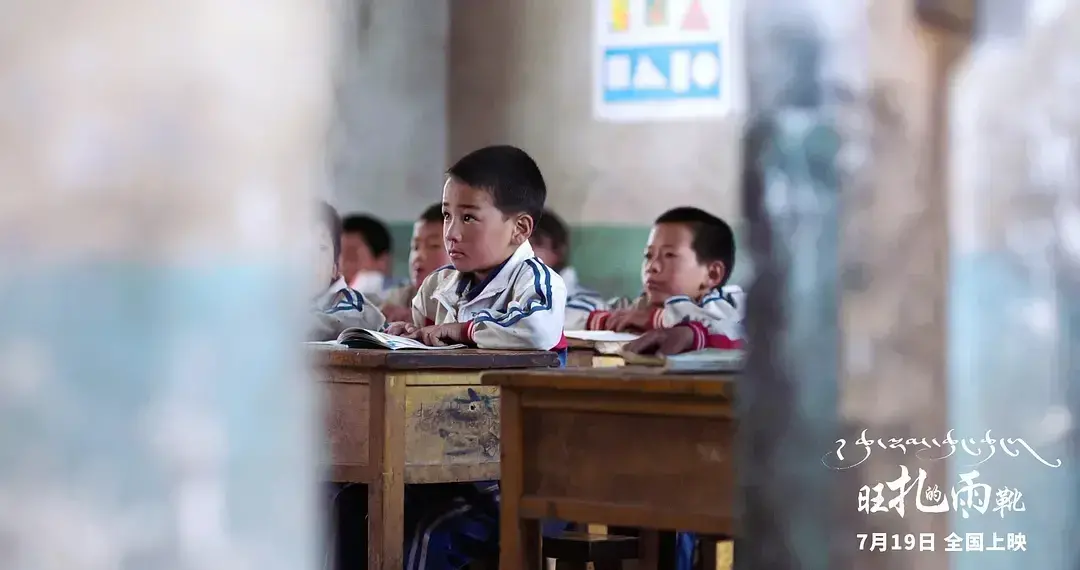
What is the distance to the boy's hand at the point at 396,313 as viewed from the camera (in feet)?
13.9

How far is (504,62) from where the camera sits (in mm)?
5949

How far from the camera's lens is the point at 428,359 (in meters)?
2.53

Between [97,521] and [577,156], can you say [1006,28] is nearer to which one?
[97,521]

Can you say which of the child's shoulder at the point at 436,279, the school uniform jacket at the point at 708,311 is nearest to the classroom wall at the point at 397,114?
the school uniform jacket at the point at 708,311

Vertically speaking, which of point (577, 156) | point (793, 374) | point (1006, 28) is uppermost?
point (577, 156)

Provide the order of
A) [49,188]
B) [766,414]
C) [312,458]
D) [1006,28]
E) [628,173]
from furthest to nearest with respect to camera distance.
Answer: [628,173], [1006,28], [766,414], [312,458], [49,188]

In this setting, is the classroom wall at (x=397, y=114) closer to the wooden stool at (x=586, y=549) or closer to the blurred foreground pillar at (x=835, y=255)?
the wooden stool at (x=586, y=549)

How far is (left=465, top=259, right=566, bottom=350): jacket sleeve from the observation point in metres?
2.93

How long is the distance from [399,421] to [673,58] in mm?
3331

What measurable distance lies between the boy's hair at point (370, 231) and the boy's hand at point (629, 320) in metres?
1.79

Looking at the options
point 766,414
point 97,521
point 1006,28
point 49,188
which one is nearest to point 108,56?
point 49,188

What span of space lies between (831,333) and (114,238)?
28.4 inches

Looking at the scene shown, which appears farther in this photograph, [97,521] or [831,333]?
[831,333]

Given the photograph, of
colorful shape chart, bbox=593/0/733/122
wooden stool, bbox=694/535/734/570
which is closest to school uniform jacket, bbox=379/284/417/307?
colorful shape chart, bbox=593/0/733/122
